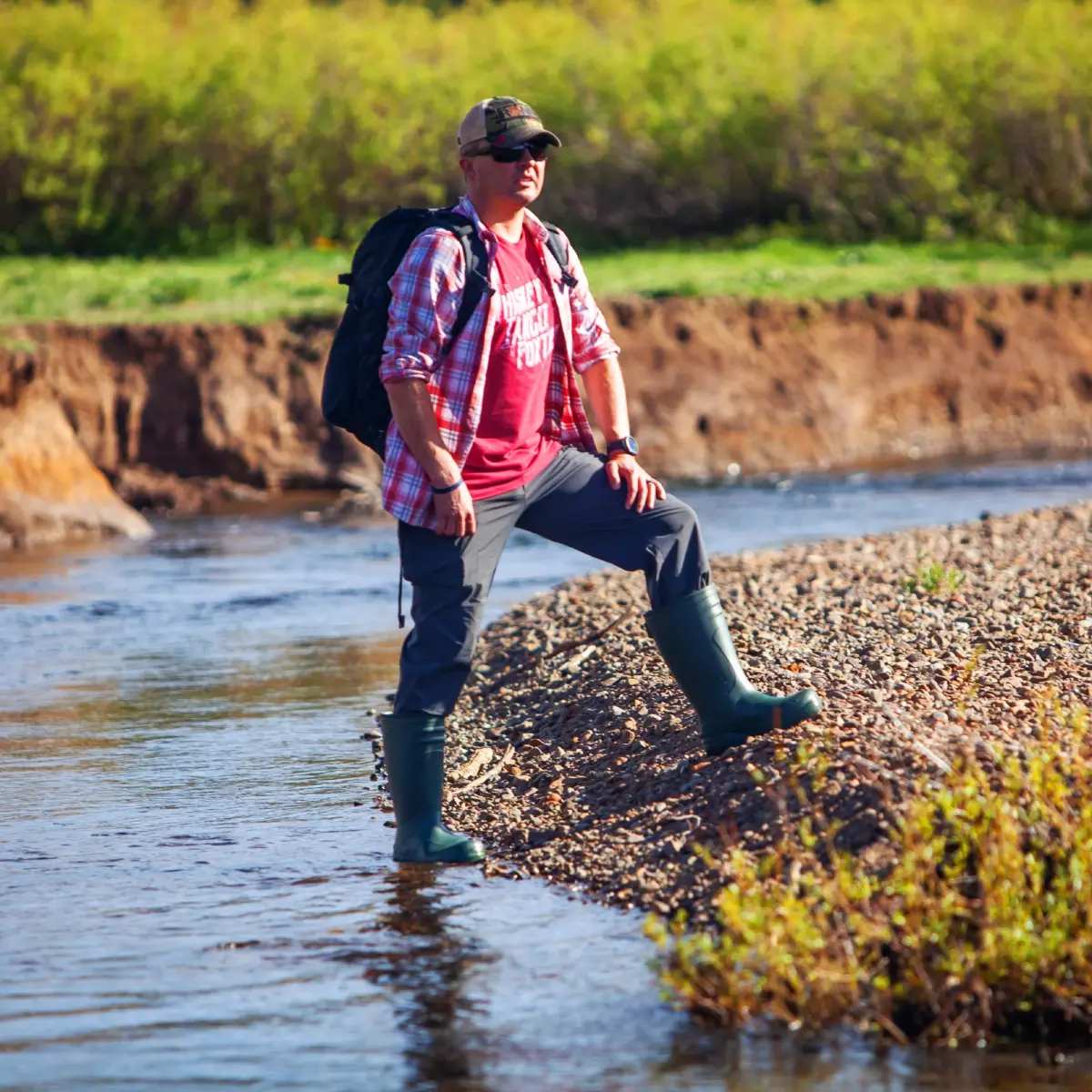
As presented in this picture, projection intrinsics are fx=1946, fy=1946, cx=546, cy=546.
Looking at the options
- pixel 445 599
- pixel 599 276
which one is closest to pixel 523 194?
pixel 445 599

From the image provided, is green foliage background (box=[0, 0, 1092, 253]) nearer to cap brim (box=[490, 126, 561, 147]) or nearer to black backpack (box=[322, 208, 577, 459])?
cap brim (box=[490, 126, 561, 147])

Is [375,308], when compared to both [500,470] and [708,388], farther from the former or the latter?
[708,388]

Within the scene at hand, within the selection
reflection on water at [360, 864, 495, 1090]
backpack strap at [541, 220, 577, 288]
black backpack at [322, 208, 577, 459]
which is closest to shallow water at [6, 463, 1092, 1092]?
reflection on water at [360, 864, 495, 1090]

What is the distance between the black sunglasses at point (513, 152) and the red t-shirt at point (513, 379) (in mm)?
229

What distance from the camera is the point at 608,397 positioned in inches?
219

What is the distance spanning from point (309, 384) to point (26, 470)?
3612 mm

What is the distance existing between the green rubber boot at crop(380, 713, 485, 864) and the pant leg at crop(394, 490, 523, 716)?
0.18 feet

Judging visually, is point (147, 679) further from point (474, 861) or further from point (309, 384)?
point (309, 384)

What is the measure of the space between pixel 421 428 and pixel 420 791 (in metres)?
1.06

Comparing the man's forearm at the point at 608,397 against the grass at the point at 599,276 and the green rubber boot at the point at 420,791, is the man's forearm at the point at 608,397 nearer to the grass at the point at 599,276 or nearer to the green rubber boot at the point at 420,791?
the green rubber boot at the point at 420,791

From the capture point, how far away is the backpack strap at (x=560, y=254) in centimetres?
548

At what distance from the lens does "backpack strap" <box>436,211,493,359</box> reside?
5.16 meters

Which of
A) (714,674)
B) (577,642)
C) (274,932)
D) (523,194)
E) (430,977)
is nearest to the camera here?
(430,977)

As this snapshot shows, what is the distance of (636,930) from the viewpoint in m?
4.96
